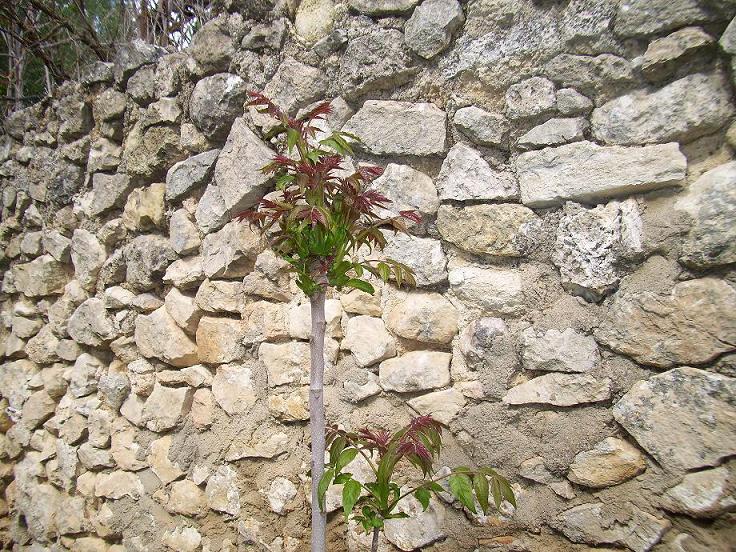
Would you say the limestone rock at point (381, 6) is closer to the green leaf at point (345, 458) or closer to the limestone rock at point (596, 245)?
the limestone rock at point (596, 245)

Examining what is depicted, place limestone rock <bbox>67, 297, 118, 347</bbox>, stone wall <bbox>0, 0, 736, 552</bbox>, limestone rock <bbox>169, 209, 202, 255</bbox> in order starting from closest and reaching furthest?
stone wall <bbox>0, 0, 736, 552</bbox>
limestone rock <bbox>169, 209, 202, 255</bbox>
limestone rock <bbox>67, 297, 118, 347</bbox>

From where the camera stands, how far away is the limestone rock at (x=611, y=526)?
1096 millimetres

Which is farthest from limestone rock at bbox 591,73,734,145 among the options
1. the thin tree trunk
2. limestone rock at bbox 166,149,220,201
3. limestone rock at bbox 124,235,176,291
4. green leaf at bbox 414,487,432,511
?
limestone rock at bbox 124,235,176,291

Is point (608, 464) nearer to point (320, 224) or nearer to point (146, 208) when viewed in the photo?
point (320, 224)

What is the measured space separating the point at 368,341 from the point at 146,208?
3.87ft

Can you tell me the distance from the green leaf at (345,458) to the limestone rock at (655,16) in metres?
1.15

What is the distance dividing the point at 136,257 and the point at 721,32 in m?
2.04

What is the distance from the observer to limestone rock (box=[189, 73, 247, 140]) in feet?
5.80

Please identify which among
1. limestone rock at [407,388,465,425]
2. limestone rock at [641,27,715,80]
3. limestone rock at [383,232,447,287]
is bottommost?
limestone rock at [407,388,465,425]

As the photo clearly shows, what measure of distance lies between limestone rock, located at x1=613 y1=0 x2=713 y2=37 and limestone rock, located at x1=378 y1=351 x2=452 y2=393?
36.2 inches

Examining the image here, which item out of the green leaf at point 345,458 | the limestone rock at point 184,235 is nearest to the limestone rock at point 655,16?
the green leaf at point 345,458

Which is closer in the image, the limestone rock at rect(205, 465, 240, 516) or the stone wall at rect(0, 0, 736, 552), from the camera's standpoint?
the stone wall at rect(0, 0, 736, 552)

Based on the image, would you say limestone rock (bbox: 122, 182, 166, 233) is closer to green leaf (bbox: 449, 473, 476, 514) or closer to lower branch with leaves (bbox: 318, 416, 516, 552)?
lower branch with leaves (bbox: 318, 416, 516, 552)

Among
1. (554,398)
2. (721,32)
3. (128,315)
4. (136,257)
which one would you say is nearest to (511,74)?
(721,32)
